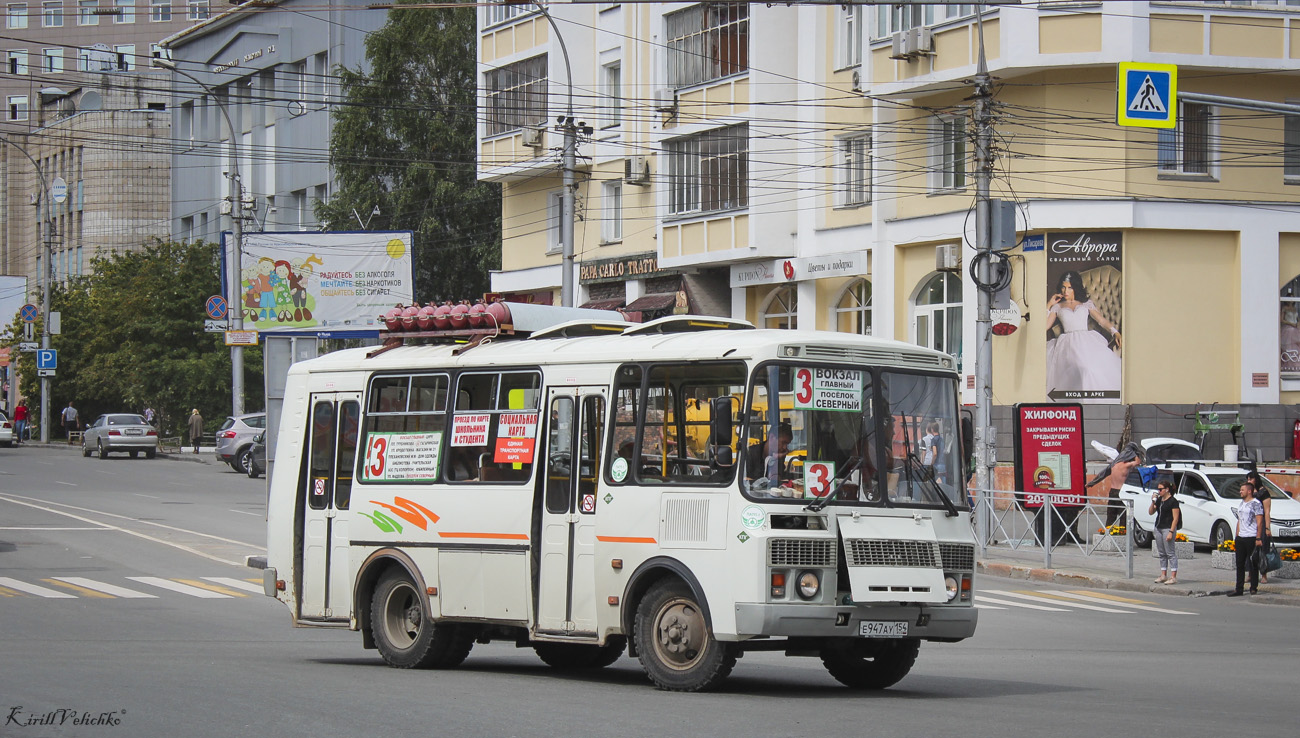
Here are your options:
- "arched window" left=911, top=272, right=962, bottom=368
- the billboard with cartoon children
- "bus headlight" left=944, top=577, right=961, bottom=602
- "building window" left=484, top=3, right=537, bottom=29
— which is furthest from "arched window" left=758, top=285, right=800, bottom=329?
"bus headlight" left=944, top=577, right=961, bottom=602

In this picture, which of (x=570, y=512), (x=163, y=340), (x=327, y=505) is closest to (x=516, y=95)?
(x=163, y=340)

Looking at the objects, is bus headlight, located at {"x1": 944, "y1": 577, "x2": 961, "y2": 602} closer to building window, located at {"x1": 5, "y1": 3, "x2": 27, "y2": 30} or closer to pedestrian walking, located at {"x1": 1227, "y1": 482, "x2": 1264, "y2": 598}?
pedestrian walking, located at {"x1": 1227, "y1": 482, "x2": 1264, "y2": 598}

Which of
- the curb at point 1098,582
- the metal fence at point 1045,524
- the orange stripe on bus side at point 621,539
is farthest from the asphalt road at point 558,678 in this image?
the metal fence at point 1045,524

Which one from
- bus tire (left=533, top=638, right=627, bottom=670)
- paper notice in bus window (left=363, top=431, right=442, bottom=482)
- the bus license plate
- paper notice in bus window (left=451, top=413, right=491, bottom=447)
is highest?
paper notice in bus window (left=451, top=413, right=491, bottom=447)

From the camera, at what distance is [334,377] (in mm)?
14734

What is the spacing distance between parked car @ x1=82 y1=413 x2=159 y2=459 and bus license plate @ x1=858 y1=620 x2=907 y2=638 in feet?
160

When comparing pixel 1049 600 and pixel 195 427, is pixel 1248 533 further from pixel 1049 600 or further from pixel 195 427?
pixel 195 427

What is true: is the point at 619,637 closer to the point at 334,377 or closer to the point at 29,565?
the point at 334,377

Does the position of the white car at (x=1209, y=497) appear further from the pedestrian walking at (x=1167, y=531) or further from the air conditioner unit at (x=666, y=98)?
the air conditioner unit at (x=666, y=98)

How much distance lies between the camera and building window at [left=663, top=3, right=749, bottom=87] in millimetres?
38875

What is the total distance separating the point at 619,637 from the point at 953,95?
24.5 meters

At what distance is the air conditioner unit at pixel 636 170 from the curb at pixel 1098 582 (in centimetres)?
1883

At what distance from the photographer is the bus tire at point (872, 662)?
12.0 meters

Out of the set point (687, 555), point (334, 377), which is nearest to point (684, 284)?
point (334, 377)
